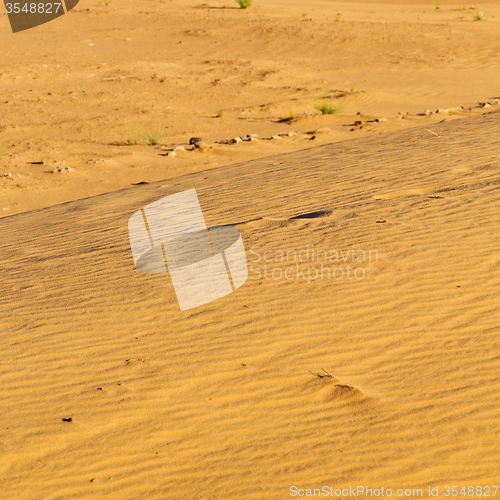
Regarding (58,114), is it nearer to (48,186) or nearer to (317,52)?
(48,186)

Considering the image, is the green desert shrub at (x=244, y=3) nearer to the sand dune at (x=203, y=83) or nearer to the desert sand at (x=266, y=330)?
the sand dune at (x=203, y=83)

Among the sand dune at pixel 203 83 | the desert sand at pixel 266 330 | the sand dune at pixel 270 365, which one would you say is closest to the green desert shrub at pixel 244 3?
the sand dune at pixel 203 83

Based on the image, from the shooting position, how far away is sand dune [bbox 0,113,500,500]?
2662mm

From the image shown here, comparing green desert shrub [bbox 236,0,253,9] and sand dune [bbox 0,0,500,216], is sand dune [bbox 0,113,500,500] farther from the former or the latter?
green desert shrub [bbox 236,0,253,9]

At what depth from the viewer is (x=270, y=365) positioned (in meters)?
3.33

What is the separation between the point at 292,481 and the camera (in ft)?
8.48

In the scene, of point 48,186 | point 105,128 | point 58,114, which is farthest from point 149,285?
point 58,114

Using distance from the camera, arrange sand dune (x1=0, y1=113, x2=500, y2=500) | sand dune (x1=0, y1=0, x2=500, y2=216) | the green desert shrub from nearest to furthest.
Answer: sand dune (x1=0, y1=113, x2=500, y2=500), sand dune (x1=0, y1=0, x2=500, y2=216), the green desert shrub

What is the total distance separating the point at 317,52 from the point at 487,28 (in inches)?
289

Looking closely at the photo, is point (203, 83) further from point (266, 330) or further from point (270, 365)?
point (270, 365)

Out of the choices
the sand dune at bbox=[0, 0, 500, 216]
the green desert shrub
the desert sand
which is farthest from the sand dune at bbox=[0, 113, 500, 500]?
the green desert shrub

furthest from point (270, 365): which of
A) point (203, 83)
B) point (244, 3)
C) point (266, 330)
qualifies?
point (244, 3)

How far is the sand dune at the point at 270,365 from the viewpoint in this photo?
8.73 ft

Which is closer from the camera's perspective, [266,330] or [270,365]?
[270,365]
